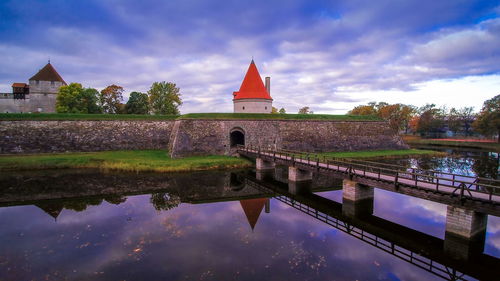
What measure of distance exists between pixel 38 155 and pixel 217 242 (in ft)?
85.5

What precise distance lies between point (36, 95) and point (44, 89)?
1517 millimetres

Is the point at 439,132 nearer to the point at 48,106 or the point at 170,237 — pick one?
the point at 170,237

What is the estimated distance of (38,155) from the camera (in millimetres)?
26234

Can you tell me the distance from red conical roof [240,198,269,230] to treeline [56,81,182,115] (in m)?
32.4

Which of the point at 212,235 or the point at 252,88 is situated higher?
the point at 252,88

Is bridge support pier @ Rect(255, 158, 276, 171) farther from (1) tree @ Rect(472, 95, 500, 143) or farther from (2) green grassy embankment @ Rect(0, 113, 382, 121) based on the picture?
(1) tree @ Rect(472, 95, 500, 143)

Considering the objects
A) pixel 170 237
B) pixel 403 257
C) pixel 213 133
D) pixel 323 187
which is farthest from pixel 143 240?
pixel 213 133

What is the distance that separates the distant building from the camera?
40.7 metres

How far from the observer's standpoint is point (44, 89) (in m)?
40.9

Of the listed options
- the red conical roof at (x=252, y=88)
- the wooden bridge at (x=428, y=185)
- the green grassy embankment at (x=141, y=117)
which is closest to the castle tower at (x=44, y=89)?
the green grassy embankment at (x=141, y=117)

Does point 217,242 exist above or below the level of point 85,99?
below

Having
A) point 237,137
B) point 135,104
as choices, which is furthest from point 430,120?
point 135,104

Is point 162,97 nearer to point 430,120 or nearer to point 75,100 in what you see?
point 75,100

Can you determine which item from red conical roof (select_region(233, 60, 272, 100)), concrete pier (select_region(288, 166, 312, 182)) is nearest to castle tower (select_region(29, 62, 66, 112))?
red conical roof (select_region(233, 60, 272, 100))
